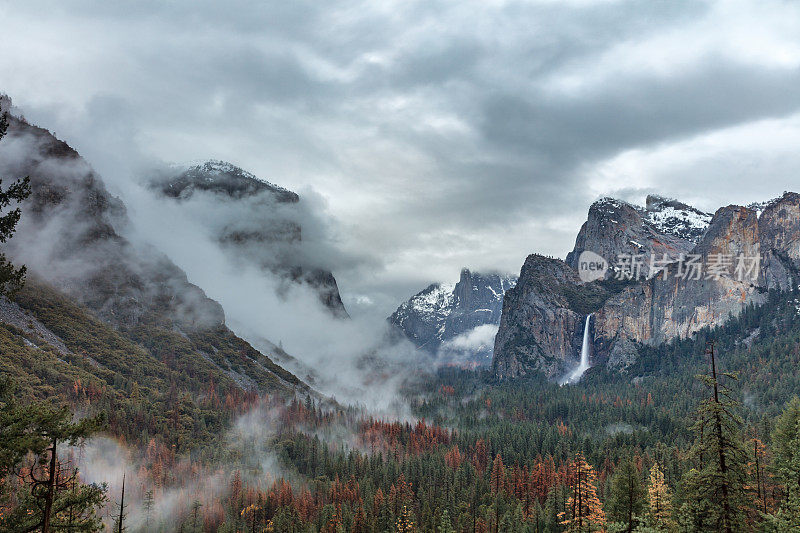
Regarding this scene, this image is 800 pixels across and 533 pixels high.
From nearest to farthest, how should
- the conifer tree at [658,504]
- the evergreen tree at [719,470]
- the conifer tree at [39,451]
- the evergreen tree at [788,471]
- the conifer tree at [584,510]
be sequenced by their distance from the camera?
the conifer tree at [39,451], the evergreen tree at [719,470], the evergreen tree at [788,471], the conifer tree at [584,510], the conifer tree at [658,504]

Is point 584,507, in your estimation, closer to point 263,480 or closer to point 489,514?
point 489,514

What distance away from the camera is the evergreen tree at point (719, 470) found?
36.4 m

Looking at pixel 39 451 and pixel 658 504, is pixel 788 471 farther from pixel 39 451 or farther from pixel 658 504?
pixel 39 451

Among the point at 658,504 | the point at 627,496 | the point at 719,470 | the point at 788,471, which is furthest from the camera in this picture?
the point at 627,496

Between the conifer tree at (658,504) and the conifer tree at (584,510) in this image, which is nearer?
the conifer tree at (584,510)

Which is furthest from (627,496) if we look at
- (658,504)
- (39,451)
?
(39,451)

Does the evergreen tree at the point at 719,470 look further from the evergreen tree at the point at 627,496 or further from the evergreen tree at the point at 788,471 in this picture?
the evergreen tree at the point at 627,496

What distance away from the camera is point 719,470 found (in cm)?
3678

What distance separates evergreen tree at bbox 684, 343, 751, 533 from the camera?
3641 centimetres

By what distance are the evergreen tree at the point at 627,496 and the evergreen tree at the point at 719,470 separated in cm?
2002

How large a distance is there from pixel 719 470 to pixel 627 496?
3162 cm

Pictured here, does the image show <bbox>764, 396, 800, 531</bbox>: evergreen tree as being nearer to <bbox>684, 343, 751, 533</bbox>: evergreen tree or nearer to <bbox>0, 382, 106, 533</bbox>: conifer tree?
<bbox>684, 343, 751, 533</bbox>: evergreen tree

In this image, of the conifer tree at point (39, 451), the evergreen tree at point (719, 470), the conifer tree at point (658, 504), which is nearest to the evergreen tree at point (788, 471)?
the evergreen tree at point (719, 470)

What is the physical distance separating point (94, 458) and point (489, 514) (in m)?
140
